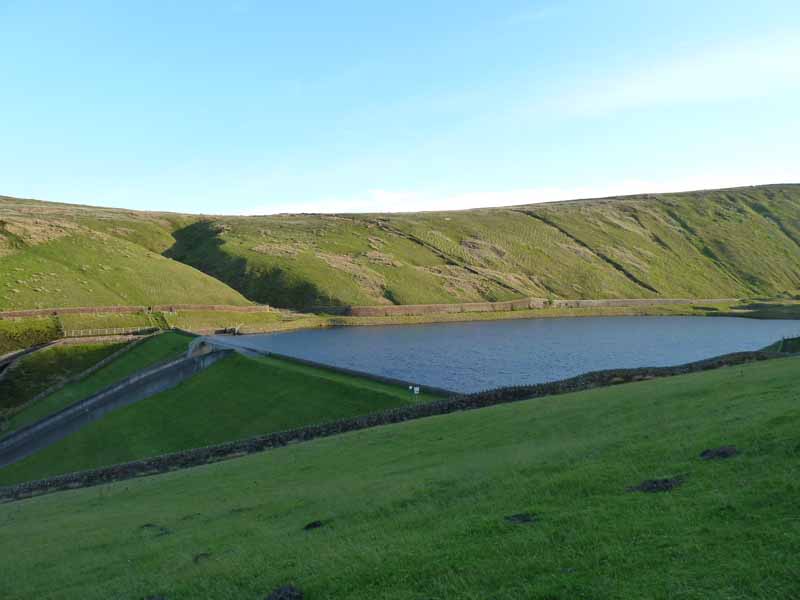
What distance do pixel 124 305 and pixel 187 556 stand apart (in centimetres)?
10556

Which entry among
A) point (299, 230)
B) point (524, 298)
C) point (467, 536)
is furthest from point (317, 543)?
point (299, 230)

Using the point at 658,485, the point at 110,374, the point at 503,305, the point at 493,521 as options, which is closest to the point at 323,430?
the point at 493,521

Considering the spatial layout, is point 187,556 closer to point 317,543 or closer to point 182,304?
point 317,543

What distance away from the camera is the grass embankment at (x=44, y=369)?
77881mm

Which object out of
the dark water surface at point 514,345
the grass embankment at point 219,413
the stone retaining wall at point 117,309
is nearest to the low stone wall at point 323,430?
the grass embankment at point 219,413

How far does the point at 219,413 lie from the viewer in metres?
55.6

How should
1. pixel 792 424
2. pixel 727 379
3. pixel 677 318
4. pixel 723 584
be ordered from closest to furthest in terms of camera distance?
pixel 723 584
pixel 792 424
pixel 727 379
pixel 677 318

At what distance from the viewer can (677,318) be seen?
147 m

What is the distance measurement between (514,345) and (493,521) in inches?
3292

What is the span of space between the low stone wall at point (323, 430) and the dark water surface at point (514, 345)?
61.9ft

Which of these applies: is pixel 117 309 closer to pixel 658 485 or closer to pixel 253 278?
pixel 253 278

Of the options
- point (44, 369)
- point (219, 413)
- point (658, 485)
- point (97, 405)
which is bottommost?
point (97, 405)

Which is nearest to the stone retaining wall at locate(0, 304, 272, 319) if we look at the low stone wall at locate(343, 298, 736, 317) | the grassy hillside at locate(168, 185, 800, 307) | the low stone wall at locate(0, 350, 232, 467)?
the grassy hillside at locate(168, 185, 800, 307)

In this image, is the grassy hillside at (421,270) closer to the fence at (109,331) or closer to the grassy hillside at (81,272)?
the grassy hillside at (81,272)
